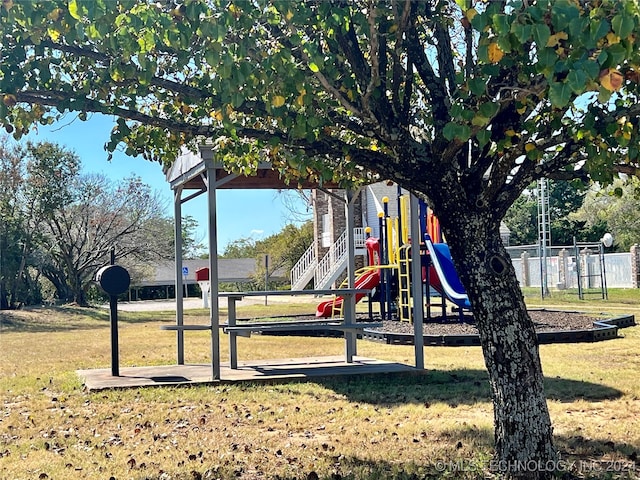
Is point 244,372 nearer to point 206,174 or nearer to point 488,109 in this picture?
point 206,174

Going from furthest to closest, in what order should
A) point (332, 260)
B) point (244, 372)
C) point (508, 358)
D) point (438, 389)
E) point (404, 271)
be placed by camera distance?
point (332, 260) < point (404, 271) < point (244, 372) < point (438, 389) < point (508, 358)

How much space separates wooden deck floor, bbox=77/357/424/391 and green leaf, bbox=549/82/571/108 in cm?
654

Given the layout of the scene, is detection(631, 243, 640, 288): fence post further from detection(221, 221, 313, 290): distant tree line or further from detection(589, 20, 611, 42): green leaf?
detection(589, 20, 611, 42): green leaf

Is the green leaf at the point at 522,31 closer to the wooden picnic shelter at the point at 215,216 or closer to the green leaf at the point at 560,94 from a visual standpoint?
the green leaf at the point at 560,94

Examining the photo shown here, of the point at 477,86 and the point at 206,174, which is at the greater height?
the point at 206,174

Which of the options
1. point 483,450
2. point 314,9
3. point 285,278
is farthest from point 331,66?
point 285,278

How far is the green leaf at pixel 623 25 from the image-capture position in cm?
307

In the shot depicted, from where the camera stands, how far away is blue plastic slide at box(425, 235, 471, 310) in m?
15.7

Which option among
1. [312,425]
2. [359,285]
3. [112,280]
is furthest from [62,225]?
[312,425]

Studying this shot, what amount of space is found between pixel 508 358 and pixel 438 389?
3776 millimetres

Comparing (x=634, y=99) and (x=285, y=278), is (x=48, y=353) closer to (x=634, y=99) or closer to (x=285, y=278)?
(x=634, y=99)

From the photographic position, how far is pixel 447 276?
16625 mm

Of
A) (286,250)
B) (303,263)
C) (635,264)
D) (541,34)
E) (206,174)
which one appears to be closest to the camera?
(541,34)

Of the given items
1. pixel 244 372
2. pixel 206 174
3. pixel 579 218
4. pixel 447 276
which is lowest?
pixel 244 372
